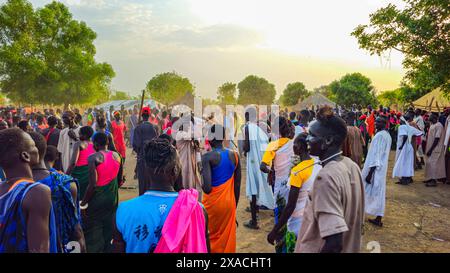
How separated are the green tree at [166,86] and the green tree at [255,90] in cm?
2062

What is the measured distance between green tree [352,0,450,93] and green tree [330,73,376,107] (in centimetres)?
3532

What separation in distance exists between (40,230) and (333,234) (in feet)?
5.59

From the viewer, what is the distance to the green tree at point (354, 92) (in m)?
48.4

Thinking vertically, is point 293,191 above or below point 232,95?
below

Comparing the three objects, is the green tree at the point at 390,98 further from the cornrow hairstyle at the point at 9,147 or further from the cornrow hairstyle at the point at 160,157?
the cornrow hairstyle at the point at 9,147

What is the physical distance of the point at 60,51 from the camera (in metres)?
37.4

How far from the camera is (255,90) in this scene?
92.4 metres

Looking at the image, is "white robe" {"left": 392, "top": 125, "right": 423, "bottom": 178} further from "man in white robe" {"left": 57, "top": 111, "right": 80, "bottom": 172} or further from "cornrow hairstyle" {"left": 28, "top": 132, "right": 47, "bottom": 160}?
"cornrow hairstyle" {"left": 28, "top": 132, "right": 47, "bottom": 160}

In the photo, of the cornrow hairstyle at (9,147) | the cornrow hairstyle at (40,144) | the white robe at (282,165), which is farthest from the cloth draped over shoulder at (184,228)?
the white robe at (282,165)

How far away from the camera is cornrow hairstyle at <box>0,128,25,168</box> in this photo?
6.71 ft

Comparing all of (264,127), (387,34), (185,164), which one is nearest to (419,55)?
(387,34)

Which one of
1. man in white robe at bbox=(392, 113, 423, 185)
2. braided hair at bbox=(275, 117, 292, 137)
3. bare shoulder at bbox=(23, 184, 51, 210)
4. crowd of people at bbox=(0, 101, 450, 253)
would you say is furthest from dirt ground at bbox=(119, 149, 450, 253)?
bare shoulder at bbox=(23, 184, 51, 210)

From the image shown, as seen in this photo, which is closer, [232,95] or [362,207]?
[362,207]

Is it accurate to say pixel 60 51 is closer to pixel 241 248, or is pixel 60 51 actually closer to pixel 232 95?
pixel 241 248
